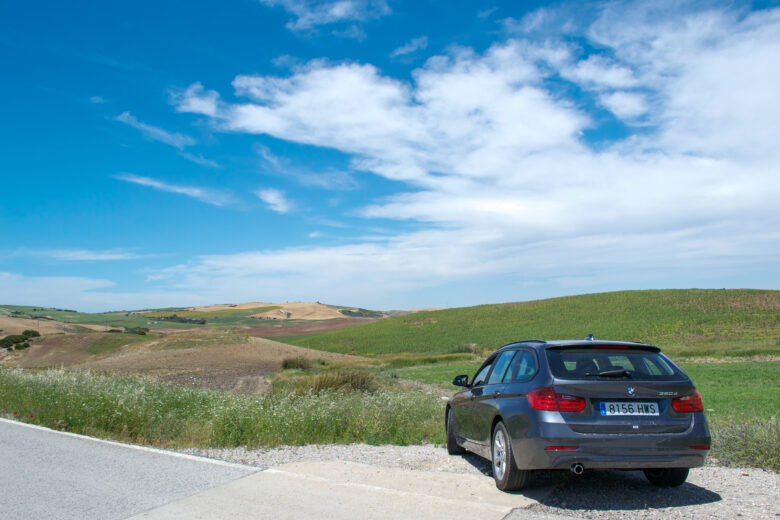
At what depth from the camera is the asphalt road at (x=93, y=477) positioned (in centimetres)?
567

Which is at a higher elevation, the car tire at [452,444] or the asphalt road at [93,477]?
the car tire at [452,444]

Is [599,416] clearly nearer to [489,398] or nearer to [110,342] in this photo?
[489,398]

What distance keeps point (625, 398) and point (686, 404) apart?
668mm

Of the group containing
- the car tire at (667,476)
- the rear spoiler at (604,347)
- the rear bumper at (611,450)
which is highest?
the rear spoiler at (604,347)

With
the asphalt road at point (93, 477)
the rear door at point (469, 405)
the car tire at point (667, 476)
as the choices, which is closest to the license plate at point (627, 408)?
the car tire at point (667, 476)

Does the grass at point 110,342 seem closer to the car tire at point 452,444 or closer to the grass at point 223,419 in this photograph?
the grass at point 223,419

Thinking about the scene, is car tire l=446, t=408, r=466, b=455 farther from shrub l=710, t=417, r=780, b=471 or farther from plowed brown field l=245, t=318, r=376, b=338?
plowed brown field l=245, t=318, r=376, b=338

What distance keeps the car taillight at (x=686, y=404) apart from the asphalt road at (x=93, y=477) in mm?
4835

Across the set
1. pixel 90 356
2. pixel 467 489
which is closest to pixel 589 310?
pixel 90 356

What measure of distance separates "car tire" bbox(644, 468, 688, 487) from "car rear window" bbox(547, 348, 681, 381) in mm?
1014

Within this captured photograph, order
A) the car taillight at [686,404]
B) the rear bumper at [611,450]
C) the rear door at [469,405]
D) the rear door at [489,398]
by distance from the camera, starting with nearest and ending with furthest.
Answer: the rear bumper at [611,450] < the car taillight at [686,404] < the rear door at [489,398] < the rear door at [469,405]

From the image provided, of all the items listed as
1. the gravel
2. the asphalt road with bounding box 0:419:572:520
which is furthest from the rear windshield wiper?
the asphalt road with bounding box 0:419:572:520

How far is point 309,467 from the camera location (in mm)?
7379

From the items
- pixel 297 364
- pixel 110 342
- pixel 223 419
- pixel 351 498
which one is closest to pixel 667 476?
pixel 351 498
